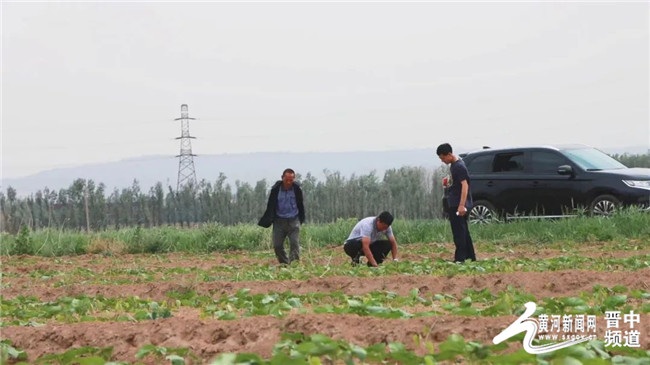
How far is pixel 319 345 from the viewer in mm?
5258

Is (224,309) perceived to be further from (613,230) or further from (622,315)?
(613,230)

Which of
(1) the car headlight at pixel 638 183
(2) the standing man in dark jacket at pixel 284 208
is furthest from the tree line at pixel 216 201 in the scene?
(2) the standing man in dark jacket at pixel 284 208

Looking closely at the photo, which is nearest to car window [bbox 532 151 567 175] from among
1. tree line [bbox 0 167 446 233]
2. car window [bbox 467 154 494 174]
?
car window [bbox 467 154 494 174]

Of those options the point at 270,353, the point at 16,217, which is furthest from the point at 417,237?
the point at 16,217

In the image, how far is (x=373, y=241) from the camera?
44.8 feet

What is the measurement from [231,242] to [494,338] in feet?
48.3

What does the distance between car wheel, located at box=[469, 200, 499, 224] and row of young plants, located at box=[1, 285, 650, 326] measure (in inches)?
395

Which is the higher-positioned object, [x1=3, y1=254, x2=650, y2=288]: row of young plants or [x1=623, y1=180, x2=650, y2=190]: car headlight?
[x1=623, y1=180, x2=650, y2=190]: car headlight

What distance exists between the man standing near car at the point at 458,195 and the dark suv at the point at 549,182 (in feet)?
20.1

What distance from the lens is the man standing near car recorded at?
12352mm

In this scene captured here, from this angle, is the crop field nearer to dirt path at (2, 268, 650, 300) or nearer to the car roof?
dirt path at (2, 268, 650, 300)

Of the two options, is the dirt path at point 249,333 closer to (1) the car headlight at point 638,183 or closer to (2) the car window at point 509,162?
(1) the car headlight at point 638,183

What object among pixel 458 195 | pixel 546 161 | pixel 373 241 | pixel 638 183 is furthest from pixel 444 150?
pixel 638 183

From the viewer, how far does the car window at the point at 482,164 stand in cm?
1903
